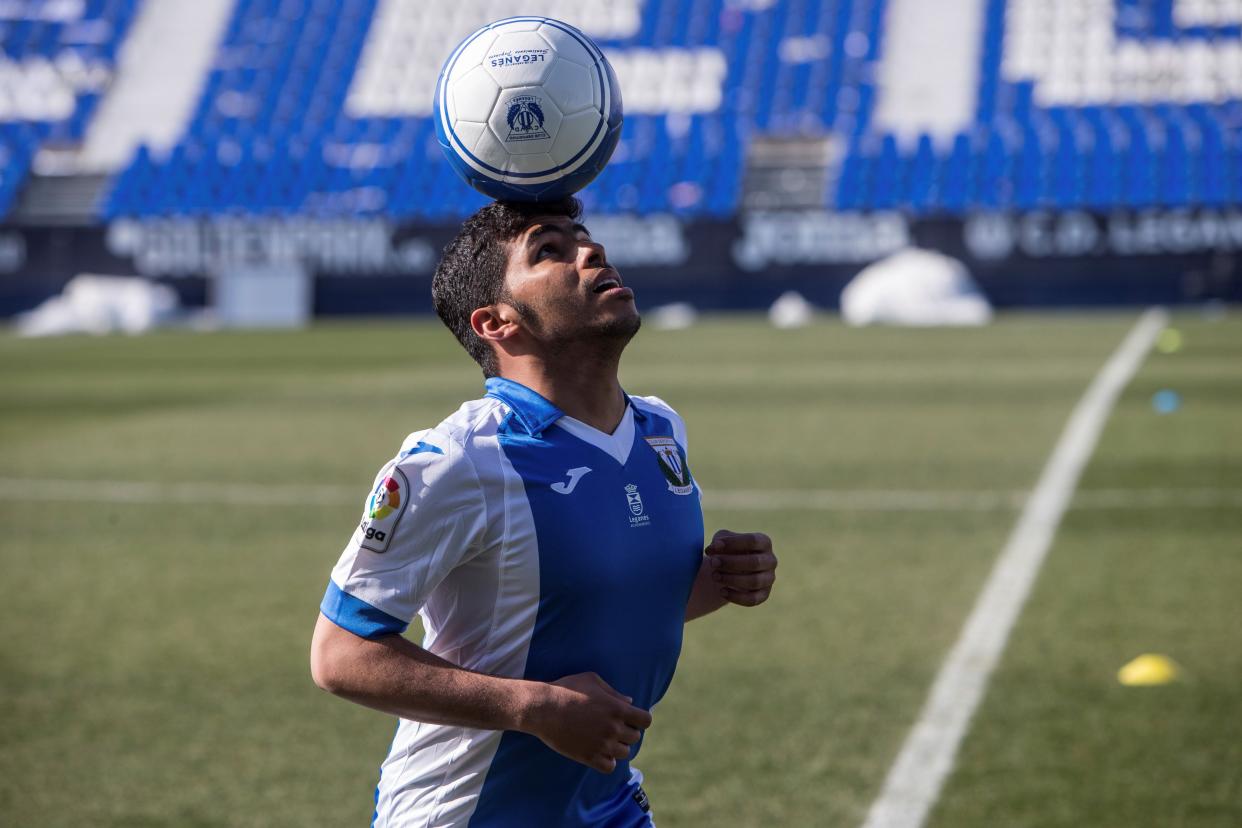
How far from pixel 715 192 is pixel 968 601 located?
19.4 meters

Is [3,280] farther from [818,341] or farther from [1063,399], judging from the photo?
[1063,399]

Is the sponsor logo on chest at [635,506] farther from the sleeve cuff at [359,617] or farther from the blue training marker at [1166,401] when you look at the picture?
the blue training marker at [1166,401]

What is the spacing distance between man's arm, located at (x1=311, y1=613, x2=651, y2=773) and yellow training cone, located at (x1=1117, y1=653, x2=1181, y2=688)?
3.49m

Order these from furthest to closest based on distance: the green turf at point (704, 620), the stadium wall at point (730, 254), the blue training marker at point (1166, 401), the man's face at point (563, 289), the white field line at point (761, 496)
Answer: the stadium wall at point (730, 254) < the blue training marker at point (1166, 401) < the white field line at point (761, 496) < the green turf at point (704, 620) < the man's face at point (563, 289)

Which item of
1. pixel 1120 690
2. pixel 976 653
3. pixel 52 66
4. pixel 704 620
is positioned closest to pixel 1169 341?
pixel 704 620

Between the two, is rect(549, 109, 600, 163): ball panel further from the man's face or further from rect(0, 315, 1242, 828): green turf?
rect(0, 315, 1242, 828): green turf

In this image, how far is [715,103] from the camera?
2820 centimetres

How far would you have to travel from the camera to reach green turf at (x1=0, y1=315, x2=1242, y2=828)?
436 centimetres

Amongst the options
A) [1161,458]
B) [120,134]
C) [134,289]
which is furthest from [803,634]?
[120,134]

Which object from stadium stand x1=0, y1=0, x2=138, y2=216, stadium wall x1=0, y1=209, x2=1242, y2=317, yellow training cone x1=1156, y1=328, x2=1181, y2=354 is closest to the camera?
yellow training cone x1=1156, y1=328, x2=1181, y2=354

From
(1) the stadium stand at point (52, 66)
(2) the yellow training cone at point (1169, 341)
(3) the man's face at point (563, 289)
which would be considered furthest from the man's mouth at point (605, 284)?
(1) the stadium stand at point (52, 66)

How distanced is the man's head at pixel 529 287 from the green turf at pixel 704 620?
2.09m

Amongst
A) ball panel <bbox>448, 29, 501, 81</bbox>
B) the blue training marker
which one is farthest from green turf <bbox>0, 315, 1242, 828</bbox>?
ball panel <bbox>448, 29, 501, 81</bbox>

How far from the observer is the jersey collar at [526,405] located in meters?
2.26
